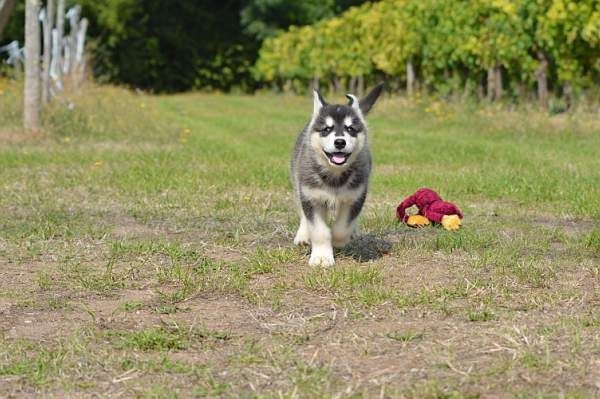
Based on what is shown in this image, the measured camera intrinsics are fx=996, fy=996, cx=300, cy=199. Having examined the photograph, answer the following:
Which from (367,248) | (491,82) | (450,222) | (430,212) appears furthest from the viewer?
(491,82)

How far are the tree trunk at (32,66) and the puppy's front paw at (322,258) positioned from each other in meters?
9.65

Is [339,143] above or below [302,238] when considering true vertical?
above

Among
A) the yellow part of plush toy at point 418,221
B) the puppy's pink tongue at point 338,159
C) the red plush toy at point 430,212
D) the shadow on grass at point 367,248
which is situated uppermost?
the puppy's pink tongue at point 338,159

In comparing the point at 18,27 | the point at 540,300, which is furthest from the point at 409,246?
the point at 18,27

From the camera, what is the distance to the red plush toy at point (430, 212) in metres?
7.46

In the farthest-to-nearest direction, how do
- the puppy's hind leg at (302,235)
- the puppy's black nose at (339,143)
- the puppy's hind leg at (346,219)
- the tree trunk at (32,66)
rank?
the tree trunk at (32,66)
the puppy's hind leg at (302,235)
the puppy's hind leg at (346,219)
the puppy's black nose at (339,143)

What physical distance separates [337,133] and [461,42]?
15.3 meters

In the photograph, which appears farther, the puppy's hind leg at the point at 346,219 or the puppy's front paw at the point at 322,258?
the puppy's hind leg at the point at 346,219

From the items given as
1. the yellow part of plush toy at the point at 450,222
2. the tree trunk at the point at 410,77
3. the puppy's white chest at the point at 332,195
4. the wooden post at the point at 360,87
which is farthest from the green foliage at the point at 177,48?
the puppy's white chest at the point at 332,195

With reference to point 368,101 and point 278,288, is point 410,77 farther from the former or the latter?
point 278,288

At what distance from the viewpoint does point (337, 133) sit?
5.96 metres

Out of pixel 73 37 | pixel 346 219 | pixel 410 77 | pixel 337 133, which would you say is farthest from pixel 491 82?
pixel 337 133

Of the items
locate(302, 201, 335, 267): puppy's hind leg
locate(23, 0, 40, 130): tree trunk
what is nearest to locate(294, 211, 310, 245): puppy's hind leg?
locate(302, 201, 335, 267): puppy's hind leg

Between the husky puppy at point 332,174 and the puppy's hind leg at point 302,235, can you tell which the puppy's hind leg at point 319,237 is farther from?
the puppy's hind leg at point 302,235
